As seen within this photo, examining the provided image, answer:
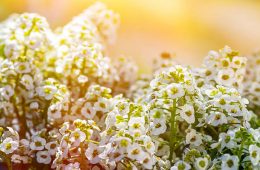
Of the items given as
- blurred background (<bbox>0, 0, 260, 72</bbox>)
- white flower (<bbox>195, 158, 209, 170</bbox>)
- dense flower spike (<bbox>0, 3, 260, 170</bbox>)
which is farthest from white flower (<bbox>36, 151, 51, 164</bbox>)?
blurred background (<bbox>0, 0, 260, 72</bbox>)

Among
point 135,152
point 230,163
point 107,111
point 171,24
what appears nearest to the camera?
point 135,152

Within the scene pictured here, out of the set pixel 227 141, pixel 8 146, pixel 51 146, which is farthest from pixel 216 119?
pixel 8 146

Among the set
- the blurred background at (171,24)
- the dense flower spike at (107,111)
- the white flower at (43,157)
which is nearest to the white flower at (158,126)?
the dense flower spike at (107,111)

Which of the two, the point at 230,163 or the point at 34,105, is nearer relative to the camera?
the point at 230,163

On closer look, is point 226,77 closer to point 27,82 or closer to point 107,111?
point 107,111

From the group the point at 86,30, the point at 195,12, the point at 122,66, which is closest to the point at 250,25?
the point at 195,12

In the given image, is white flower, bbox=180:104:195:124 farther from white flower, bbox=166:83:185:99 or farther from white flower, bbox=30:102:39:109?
white flower, bbox=30:102:39:109
